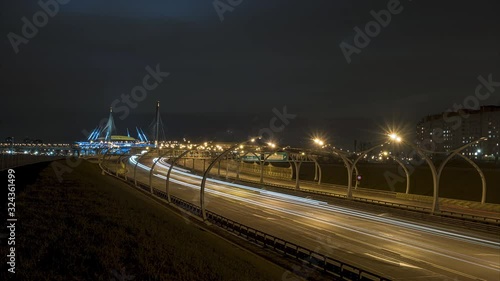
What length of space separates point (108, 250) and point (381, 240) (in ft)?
66.1

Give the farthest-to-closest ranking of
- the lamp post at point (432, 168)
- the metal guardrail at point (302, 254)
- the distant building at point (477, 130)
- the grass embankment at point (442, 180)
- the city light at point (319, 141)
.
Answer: the distant building at point (477, 130), the grass embankment at point (442, 180), the city light at point (319, 141), the lamp post at point (432, 168), the metal guardrail at point (302, 254)

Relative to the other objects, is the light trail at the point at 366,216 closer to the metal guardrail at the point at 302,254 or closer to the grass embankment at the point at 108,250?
the metal guardrail at the point at 302,254

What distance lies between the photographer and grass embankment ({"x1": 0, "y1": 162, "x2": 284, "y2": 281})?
15094 mm

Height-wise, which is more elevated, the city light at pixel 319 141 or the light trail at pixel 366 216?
the city light at pixel 319 141

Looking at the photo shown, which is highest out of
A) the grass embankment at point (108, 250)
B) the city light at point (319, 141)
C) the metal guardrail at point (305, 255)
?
the city light at point (319, 141)

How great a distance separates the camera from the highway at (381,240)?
23391mm

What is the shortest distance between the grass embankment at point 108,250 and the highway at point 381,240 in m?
6.61

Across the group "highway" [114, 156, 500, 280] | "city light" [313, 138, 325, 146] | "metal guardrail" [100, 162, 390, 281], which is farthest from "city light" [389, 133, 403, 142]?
"metal guardrail" [100, 162, 390, 281]

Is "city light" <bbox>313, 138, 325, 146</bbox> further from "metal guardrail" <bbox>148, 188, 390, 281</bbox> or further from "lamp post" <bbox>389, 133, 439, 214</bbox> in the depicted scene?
"metal guardrail" <bbox>148, 188, 390, 281</bbox>

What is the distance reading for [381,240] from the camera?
31203mm

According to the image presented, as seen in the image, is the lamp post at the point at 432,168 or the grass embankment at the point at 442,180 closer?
the lamp post at the point at 432,168

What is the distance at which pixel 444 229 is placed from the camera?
3478 centimetres

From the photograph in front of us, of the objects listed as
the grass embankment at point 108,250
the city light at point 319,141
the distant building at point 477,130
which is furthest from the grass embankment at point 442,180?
the distant building at point 477,130

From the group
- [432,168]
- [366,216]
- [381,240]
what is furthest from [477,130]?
[381,240]
